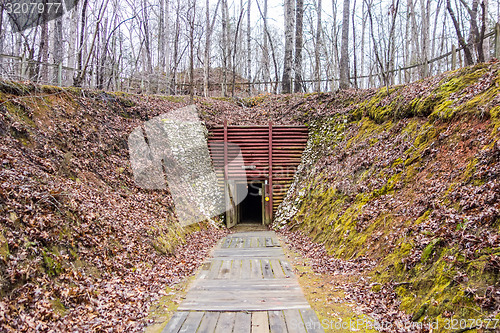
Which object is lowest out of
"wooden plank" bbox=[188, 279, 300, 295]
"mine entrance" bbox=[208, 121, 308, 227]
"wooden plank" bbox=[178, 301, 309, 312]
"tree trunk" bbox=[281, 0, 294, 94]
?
"wooden plank" bbox=[188, 279, 300, 295]

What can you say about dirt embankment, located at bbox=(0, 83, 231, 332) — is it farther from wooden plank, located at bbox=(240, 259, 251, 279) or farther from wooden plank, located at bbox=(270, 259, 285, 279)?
wooden plank, located at bbox=(270, 259, 285, 279)

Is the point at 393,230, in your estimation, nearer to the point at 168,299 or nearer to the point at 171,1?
the point at 168,299

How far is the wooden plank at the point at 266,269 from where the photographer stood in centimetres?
680

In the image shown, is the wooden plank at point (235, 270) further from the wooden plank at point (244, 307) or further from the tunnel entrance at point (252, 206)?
the tunnel entrance at point (252, 206)

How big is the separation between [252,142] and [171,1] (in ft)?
60.2

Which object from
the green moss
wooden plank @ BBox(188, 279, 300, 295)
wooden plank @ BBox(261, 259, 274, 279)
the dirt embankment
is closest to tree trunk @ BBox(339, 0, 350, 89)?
the dirt embankment

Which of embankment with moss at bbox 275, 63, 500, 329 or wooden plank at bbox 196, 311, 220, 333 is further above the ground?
embankment with moss at bbox 275, 63, 500, 329

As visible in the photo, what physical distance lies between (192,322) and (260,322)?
1058mm

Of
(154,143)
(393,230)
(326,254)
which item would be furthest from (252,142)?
(393,230)

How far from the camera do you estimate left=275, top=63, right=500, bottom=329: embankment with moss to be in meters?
3.97

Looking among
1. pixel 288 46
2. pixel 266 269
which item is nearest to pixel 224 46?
pixel 288 46

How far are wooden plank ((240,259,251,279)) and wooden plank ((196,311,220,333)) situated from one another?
6.15 feet

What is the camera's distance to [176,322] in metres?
4.71

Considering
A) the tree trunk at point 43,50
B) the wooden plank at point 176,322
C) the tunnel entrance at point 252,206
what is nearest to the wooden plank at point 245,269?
the wooden plank at point 176,322
